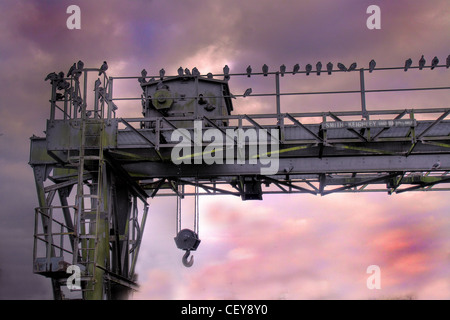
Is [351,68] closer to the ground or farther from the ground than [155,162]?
farther from the ground

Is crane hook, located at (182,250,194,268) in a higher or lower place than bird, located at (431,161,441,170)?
lower

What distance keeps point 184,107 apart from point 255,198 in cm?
466

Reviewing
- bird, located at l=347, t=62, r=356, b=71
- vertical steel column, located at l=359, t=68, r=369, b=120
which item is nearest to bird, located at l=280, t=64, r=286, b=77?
bird, located at l=347, t=62, r=356, b=71

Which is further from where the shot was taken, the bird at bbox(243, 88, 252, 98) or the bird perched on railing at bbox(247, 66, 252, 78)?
the bird perched on railing at bbox(247, 66, 252, 78)

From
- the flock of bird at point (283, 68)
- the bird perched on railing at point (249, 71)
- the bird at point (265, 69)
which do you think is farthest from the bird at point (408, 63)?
the bird perched on railing at point (249, 71)

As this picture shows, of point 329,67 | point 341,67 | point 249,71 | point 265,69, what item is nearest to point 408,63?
point 341,67

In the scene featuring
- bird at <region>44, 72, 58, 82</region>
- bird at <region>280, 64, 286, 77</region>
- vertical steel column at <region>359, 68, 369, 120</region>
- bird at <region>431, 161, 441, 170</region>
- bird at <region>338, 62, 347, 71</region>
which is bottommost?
bird at <region>431, 161, 441, 170</region>

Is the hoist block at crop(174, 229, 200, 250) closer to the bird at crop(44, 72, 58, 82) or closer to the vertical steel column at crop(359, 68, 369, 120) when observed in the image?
the bird at crop(44, 72, 58, 82)

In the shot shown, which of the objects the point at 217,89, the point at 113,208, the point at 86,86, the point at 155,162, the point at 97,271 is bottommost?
the point at 97,271

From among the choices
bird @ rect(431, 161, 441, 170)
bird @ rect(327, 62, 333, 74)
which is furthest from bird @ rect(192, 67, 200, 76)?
bird @ rect(431, 161, 441, 170)

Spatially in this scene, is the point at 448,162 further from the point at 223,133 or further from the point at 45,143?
the point at 45,143

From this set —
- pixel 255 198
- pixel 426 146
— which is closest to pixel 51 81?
pixel 255 198

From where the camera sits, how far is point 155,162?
77.9 feet

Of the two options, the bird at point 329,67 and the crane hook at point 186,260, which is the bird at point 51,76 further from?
the bird at point 329,67
